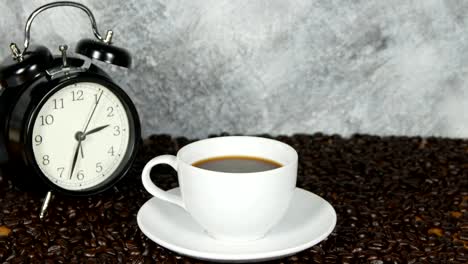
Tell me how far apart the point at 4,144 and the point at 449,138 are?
115 cm

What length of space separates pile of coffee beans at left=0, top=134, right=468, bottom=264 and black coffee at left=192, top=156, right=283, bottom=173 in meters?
0.16

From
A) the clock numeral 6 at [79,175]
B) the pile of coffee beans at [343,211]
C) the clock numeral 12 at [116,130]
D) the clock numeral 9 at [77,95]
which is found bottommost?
the pile of coffee beans at [343,211]

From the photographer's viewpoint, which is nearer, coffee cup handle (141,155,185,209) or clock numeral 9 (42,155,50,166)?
coffee cup handle (141,155,185,209)

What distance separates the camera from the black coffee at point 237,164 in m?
1.21

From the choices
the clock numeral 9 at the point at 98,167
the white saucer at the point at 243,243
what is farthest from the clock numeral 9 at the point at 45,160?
the white saucer at the point at 243,243

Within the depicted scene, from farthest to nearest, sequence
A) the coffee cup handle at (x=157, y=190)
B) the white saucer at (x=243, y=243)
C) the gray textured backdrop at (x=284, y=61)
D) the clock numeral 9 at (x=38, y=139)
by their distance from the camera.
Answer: the gray textured backdrop at (x=284, y=61) < the clock numeral 9 at (x=38, y=139) < the coffee cup handle at (x=157, y=190) < the white saucer at (x=243, y=243)

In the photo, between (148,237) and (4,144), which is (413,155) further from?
(4,144)

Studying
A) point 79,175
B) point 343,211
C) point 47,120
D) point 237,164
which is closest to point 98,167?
point 79,175

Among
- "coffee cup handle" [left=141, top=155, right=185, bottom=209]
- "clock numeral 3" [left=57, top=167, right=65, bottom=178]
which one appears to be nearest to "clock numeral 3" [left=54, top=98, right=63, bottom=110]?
"clock numeral 3" [left=57, top=167, right=65, bottom=178]

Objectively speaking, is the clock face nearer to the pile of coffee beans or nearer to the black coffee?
the pile of coffee beans

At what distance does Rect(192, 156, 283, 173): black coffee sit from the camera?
121 centimetres

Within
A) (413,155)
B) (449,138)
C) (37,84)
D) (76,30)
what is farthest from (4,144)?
(449,138)

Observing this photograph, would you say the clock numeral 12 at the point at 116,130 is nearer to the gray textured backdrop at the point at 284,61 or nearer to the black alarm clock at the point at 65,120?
the black alarm clock at the point at 65,120

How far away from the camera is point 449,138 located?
1832 mm
